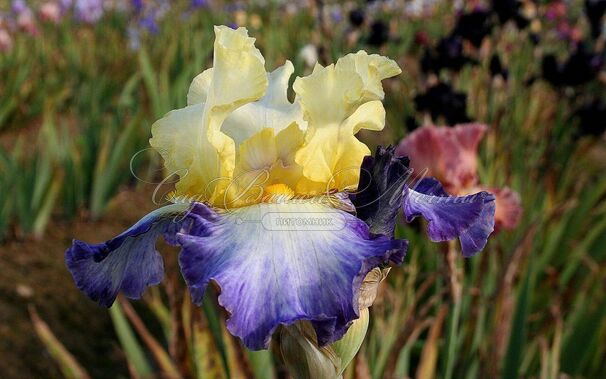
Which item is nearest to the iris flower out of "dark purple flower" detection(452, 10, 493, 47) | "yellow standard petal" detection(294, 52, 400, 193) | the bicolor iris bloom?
"yellow standard petal" detection(294, 52, 400, 193)

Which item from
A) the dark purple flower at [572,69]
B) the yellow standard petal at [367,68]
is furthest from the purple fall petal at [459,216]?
the dark purple flower at [572,69]

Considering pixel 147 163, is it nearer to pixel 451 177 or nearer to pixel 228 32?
pixel 451 177

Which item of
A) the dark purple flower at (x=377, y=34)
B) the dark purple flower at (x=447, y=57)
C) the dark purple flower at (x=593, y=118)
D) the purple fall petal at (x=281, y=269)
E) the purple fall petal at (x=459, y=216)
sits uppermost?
the purple fall petal at (x=459, y=216)

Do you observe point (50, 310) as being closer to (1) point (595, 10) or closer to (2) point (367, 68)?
(2) point (367, 68)

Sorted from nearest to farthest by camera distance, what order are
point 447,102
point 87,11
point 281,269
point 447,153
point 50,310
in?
point 281,269 < point 447,153 < point 447,102 < point 50,310 < point 87,11

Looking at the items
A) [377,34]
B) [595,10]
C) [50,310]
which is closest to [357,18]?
[377,34]

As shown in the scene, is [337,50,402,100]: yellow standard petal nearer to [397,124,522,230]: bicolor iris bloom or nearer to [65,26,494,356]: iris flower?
[65,26,494,356]: iris flower

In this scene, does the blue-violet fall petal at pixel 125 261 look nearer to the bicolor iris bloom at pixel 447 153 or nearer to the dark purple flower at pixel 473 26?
the bicolor iris bloom at pixel 447 153

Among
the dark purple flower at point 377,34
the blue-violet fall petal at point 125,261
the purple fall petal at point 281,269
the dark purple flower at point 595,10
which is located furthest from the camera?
the dark purple flower at point 377,34
